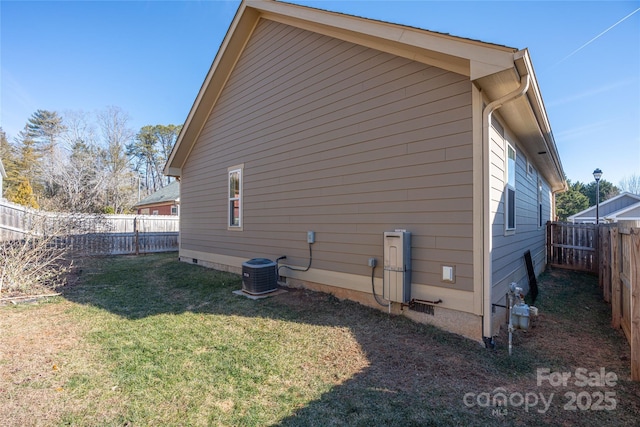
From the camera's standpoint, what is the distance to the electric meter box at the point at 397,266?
4137 mm

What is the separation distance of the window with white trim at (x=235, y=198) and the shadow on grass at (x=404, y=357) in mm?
1822

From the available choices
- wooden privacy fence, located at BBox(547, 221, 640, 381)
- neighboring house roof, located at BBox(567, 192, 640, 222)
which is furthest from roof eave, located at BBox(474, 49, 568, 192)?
neighboring house roof, located at BBox(567, 192, 640, 222)

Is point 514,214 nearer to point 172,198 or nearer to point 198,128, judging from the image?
point 198,128

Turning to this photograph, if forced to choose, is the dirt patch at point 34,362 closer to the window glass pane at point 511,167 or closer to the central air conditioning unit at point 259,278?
the central air conditioning unit at point 259,278

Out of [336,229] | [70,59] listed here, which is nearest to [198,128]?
[336,229]

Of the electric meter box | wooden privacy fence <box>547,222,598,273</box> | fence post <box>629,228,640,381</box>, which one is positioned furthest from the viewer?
wooden privacy fence <box>547,222,598,273</box>

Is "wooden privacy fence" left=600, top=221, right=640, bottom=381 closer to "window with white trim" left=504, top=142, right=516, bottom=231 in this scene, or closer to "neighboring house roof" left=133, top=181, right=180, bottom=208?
"window with white trim" left=504, top=142, right=516, bottom=231

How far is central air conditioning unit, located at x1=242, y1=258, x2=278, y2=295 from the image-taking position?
225 inches

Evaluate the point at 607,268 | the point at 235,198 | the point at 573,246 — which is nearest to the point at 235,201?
the point at 235,198

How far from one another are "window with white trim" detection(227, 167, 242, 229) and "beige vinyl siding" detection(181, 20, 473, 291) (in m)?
0.25

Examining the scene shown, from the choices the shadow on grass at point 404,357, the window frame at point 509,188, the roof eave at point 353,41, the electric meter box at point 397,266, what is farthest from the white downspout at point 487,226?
the window frame at point 509,188

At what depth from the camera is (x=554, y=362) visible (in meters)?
3.32

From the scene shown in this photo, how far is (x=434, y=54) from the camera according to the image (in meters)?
3.94

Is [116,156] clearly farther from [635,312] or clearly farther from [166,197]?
[635,312]
